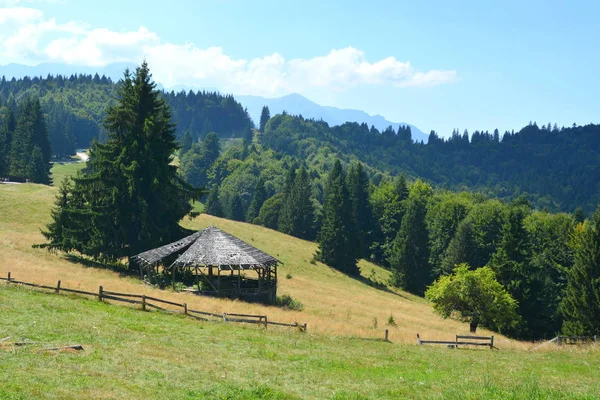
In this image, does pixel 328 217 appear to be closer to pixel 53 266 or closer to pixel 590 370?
pixel 53 266

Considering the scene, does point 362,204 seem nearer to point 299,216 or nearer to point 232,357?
point 299,216

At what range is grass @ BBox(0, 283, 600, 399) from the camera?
1393cm

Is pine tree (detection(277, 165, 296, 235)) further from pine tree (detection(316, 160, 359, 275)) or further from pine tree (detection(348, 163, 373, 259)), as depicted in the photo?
pine tree (detection(316, 160, 359, 275))

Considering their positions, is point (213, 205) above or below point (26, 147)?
below

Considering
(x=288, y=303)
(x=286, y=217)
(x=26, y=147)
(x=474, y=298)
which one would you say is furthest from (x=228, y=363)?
(x=26, y=147)

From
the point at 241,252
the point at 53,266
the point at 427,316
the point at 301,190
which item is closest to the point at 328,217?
the point at 301,190

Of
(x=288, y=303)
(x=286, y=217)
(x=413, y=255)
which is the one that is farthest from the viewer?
(x=286, y=217)

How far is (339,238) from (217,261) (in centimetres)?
3819

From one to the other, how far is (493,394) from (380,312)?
2716 cm

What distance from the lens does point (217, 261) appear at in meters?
35.8

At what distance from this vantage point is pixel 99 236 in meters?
41.3

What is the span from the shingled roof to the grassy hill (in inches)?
101

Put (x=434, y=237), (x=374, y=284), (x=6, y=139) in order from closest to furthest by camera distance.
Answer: (x=374, y=284), (x=434, y=237), (x=6, y=139)

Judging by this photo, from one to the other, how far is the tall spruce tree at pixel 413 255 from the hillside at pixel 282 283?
4.85 meters
